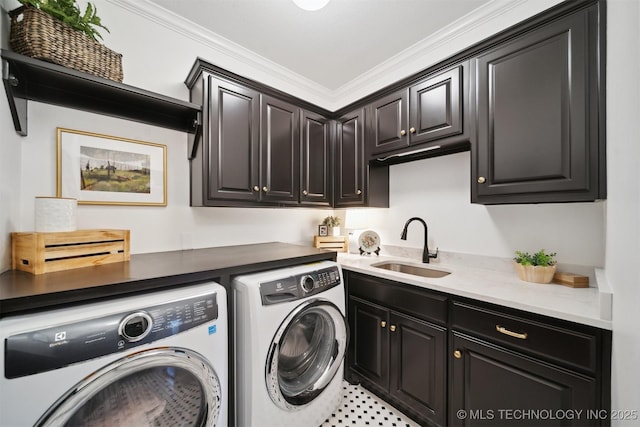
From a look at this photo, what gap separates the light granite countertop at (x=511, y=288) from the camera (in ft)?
3.20

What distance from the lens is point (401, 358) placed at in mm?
1572

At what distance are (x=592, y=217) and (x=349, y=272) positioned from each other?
152 centimetres

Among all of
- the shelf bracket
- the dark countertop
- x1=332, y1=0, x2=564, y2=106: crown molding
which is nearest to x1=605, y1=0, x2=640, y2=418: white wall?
x1=332, y1=0, x2=564, y2=106: crown molding

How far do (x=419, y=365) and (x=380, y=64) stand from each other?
257 centimetres

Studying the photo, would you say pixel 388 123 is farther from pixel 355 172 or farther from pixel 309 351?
pixel 309 351

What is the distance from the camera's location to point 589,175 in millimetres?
1133

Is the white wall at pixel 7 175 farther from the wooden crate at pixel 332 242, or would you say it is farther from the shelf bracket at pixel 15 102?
the wooden crate at pixel 332 242

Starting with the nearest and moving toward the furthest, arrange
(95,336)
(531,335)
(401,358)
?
(95,336)
(531,335)
(401,358)

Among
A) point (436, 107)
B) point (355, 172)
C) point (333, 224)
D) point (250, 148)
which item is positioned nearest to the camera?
point (436, 107)

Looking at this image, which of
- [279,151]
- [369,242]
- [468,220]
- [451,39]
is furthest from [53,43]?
[468,220]

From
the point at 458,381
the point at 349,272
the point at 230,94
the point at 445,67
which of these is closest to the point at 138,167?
the point at 230,94

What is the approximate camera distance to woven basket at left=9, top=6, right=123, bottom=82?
106cm

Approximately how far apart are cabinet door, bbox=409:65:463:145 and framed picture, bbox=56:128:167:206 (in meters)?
1.90

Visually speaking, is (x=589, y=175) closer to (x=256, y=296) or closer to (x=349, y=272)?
(x=349, y=272)
